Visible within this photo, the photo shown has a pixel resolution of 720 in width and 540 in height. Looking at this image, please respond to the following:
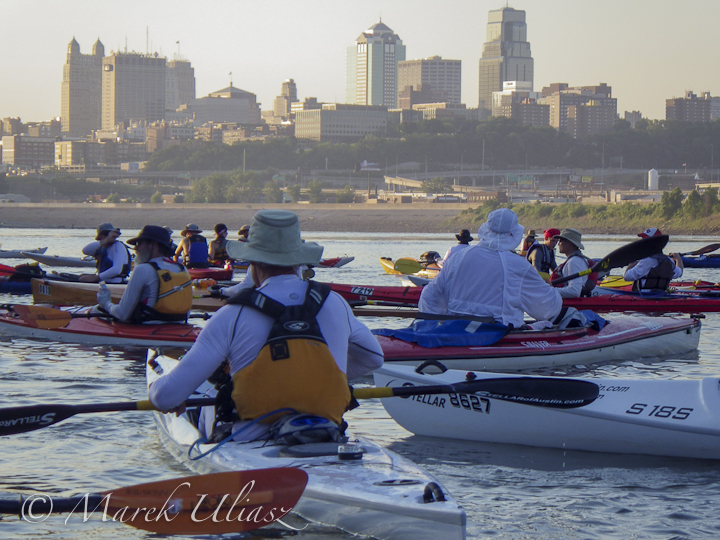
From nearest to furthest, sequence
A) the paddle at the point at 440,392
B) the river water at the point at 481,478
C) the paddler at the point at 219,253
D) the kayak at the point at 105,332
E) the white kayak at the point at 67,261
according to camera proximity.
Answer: the paddle at the point at 440,392 < the river water at the point at 481,478 < the kayak at the point at 105,332 < the paddler at the point at 219,253 < the white kayak at the point at 67,261

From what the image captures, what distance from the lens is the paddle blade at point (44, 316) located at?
11086mm

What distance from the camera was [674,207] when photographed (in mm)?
75625

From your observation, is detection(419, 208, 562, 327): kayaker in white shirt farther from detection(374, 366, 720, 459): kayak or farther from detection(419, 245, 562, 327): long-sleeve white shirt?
detection(374, 366, 720, 459): kayak

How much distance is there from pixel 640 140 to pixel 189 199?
9052 centimetres

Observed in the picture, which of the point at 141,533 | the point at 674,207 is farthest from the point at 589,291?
the point at 674,207

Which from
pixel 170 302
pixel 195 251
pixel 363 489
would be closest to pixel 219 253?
pixel 195 251

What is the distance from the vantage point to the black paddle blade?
10.3 m

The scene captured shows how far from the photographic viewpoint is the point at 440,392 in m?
5.16

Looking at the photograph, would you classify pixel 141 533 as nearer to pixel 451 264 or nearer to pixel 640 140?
pixel 451 264

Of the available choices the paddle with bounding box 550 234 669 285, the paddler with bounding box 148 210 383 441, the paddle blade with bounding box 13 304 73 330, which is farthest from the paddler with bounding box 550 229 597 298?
the paddler with bounding box 148 210 383 441

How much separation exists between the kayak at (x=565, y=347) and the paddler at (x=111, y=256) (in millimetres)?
7172

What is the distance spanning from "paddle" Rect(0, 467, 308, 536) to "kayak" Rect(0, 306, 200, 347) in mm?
5926

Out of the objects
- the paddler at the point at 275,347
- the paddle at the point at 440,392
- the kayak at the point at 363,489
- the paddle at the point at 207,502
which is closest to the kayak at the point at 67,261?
the paddle at the point at 440,392

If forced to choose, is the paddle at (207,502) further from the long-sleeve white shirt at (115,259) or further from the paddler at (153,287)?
the long-sleeve white shirt at (115,259)
